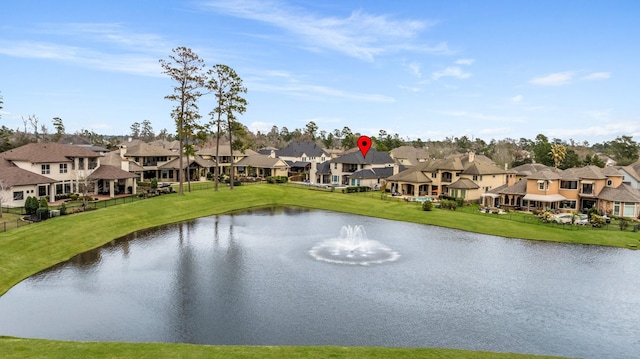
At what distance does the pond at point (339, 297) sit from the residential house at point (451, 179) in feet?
79.5

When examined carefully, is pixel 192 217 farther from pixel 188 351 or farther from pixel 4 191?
pixel 188 351

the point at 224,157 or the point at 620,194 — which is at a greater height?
the point at 224,157

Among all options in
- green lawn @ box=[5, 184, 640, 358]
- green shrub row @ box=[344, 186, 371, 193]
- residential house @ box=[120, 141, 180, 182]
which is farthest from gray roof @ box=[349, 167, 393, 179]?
residential house @ box=[120, 141, 180, 182]

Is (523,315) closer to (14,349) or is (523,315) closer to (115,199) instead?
(14,349)

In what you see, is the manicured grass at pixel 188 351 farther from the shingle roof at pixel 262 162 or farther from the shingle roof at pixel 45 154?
the shingle roof at pixel 262 162

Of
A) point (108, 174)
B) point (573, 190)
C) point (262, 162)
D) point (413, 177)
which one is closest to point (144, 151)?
point (108, 174)

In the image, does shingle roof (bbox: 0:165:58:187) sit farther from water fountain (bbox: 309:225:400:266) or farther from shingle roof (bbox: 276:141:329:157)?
shingle roof (bbox: 276:141:329:157)

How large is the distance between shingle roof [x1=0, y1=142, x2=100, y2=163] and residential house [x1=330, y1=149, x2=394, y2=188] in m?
42.1

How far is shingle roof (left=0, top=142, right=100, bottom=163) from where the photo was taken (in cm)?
5162

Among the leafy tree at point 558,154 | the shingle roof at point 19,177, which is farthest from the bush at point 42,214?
the leafy tree at point 558,154

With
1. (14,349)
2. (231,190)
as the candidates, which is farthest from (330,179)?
(14,349)

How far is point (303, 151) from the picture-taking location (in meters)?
101

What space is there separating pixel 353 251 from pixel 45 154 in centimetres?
4213

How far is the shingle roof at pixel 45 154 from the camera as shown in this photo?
5162 centimetres
